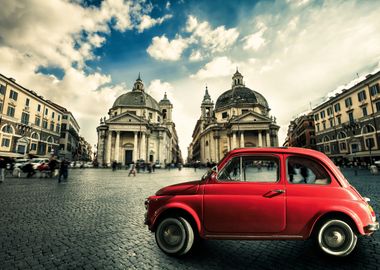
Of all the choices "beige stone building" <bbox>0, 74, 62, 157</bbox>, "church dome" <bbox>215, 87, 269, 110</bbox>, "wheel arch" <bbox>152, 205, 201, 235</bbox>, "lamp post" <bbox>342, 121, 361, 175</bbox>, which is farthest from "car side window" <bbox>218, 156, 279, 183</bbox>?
"church dome" <bbox>215, 87, 269, 110</bbox>

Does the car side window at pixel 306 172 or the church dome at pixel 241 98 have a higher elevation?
the church dome at pixel 241 98

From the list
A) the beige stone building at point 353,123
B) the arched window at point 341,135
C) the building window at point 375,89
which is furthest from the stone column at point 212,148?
the building window at point 375,89

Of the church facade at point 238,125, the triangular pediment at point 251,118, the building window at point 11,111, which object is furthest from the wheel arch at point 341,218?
the triangular pediment at point 251,118

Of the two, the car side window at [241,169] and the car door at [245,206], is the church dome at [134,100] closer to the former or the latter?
the car side window at [241,169]

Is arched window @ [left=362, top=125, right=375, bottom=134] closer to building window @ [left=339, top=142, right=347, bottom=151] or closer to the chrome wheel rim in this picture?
building window @ [left=339, top=142, right=347, bottom=151]

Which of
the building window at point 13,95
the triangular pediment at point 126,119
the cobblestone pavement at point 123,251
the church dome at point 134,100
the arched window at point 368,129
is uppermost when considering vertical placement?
the church dome at point 134,100

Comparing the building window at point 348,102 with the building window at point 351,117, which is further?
the building window at point 348,102

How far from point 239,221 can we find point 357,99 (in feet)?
147

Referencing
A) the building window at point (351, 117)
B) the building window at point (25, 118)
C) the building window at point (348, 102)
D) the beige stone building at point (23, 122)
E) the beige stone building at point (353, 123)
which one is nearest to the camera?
the beige stone building at point (353, 123)

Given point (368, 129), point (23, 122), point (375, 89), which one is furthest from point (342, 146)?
point (23, 122)

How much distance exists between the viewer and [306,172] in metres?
3.25

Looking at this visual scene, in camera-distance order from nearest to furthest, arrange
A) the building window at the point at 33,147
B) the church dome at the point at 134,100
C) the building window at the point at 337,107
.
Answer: the building window at the point at 33,147 < the building window at the point at 337,107 < the church dome at the point at 134,100

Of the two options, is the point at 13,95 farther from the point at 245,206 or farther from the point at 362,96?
the point at 362,96

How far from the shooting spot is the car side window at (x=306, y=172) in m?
3.12
